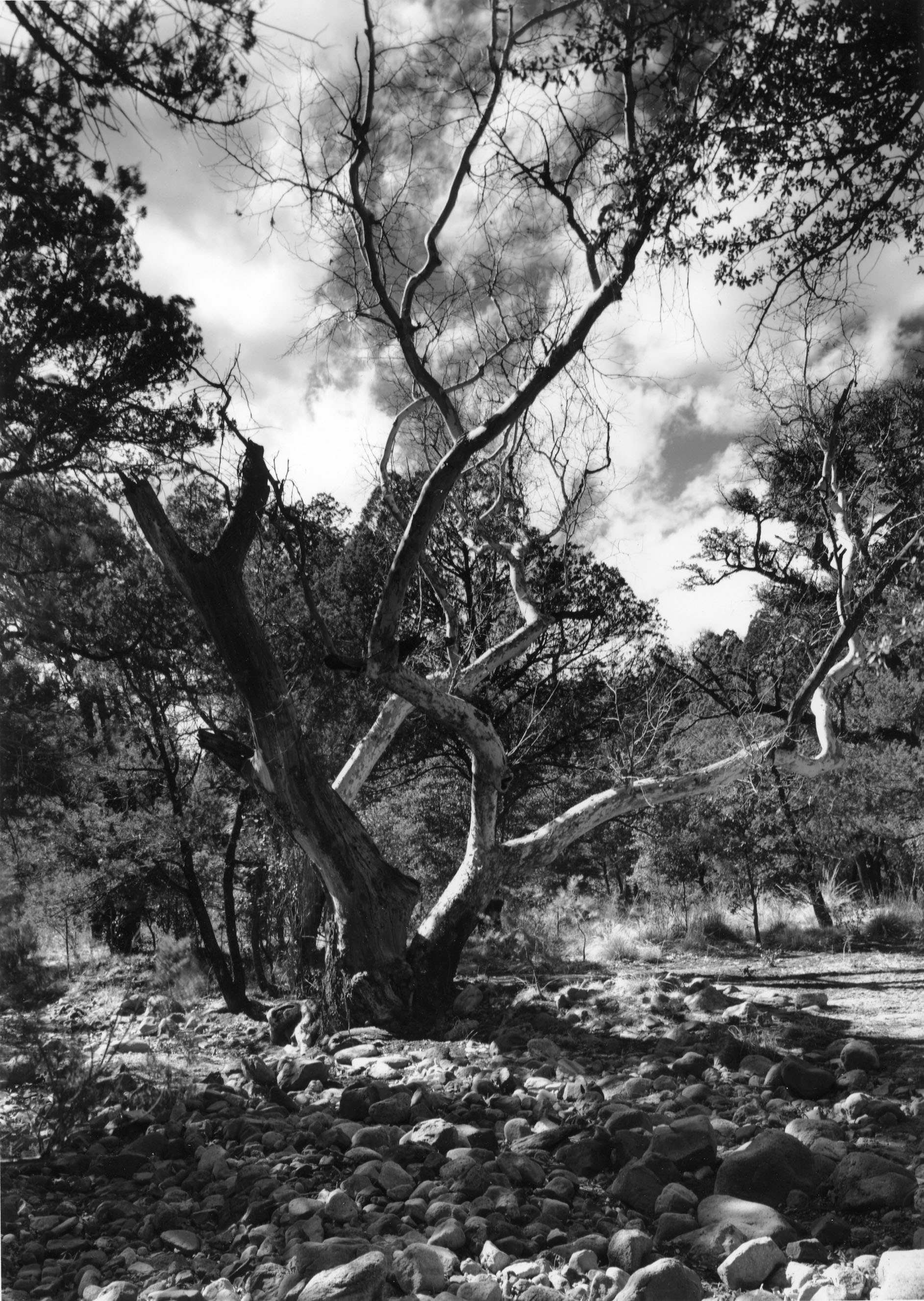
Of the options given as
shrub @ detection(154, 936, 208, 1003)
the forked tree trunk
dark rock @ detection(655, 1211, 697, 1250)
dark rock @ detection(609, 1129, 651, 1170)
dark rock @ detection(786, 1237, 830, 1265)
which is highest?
the forked tree trunk

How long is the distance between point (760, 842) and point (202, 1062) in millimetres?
9134

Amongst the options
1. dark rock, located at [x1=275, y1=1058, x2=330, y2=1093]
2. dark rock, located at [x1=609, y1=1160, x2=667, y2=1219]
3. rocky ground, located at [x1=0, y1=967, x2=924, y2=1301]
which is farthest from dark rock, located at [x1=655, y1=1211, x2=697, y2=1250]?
dark rock, located at [x1=275, y1=1058, x2=330, y2=1093]

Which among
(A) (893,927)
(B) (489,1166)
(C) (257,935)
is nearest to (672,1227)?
(B) (489,1166)

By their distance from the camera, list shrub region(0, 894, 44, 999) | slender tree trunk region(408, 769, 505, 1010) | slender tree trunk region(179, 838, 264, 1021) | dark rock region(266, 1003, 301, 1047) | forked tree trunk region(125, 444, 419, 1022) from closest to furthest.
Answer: shrub region(0, 894, 44, 999), forked tree trunk region(125, 444, 419, 1022), slender tree trunk region(408, 769, 505, 1010), dark rock region(266, 1003, 301, 1047), slender tree trunk region(179, 838, 264, 1021)

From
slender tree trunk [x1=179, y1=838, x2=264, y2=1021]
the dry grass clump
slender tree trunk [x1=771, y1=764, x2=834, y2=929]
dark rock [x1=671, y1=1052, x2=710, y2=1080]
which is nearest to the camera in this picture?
dark rock [x1=671, y1=1052, x2=710, y2=1080]

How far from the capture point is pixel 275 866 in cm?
1088

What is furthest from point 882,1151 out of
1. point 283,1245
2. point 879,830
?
point 879,830

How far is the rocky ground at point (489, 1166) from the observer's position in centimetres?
320

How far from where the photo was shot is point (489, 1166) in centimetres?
420

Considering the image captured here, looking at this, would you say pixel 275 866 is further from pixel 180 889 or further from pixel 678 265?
pixel 678 265

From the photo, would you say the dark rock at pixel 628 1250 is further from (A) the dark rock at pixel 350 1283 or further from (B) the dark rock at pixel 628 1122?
(B) the dark rock at pixel 628 1122

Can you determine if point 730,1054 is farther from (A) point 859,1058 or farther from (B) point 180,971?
(B) point 180,971

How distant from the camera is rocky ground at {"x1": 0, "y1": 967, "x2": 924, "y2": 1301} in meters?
3.20

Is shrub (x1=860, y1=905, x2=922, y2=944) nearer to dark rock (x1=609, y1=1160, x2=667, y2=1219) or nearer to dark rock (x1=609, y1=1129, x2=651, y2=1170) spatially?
dark rock (x1=609, y1=1129, x2=651, y2=1170)
